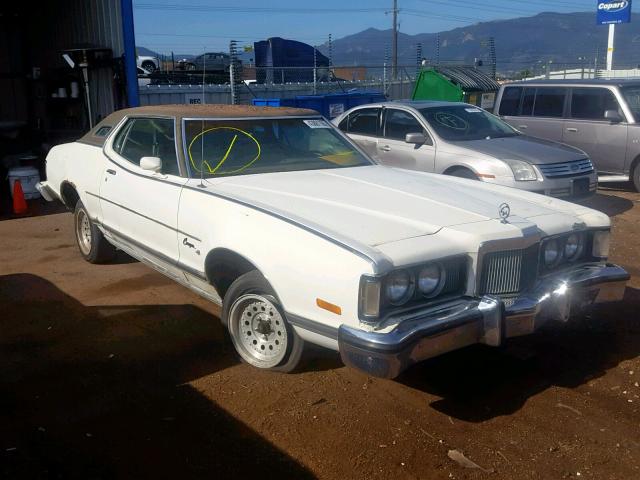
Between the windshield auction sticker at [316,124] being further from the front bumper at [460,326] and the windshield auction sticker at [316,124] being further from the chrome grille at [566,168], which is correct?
the chrome grille at [566,168]

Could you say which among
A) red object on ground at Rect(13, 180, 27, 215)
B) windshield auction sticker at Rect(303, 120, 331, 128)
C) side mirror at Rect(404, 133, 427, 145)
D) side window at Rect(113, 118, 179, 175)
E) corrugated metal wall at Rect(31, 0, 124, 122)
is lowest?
red object on ground at Rect(13, 180, 27, 215)

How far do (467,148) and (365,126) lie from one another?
177 cm

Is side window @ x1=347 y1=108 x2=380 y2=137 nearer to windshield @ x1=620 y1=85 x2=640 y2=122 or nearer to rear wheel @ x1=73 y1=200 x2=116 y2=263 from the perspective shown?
windshield @ x1=620 y1=85 x2=640 y2=122

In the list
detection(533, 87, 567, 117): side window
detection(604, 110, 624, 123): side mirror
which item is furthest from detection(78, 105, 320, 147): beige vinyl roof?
detection(533, 87, 567, 117): side window

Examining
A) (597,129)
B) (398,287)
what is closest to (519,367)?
(398,287)

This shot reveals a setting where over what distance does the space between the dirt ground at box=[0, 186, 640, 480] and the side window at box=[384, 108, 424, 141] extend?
4.32 m

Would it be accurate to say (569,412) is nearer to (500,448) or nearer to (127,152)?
(500,448)

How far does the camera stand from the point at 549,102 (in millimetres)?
10867

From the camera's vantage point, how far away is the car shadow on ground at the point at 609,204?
353 inches

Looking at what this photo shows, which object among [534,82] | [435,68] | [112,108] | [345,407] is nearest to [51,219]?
[112,108]

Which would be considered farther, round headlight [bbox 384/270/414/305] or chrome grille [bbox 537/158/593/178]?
chrome grille [bbox 537/158/593/178]

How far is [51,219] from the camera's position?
892 centimetres

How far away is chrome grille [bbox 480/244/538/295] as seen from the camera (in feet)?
11.8

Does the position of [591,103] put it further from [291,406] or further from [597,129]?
[291,406]
